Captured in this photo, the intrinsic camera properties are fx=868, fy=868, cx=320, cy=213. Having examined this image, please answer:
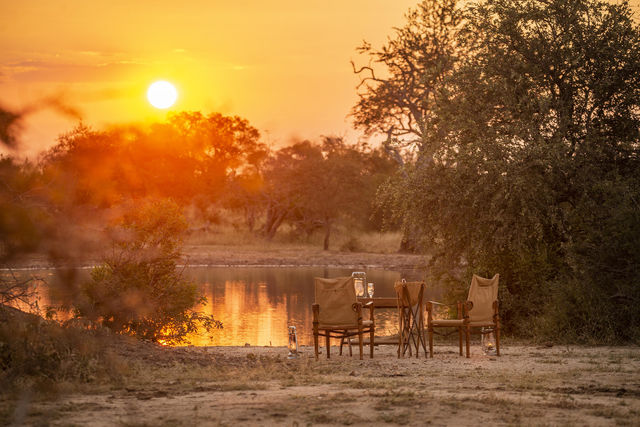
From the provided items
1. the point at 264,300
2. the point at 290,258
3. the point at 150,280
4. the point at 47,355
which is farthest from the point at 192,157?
the point at 47,355

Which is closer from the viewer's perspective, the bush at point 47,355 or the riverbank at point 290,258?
the bush at point 47,355

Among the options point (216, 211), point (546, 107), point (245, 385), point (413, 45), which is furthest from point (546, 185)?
point (216, 211)

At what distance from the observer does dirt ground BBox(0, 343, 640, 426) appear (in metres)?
7.16

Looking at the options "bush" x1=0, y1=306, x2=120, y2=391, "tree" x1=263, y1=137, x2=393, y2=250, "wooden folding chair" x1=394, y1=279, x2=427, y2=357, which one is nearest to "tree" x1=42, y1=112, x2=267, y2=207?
"tree" x1=263, y1=137, x2=393, y2=250

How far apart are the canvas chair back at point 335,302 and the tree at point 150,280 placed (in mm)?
3888

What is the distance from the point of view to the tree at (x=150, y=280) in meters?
14.3

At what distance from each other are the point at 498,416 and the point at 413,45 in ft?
94.3

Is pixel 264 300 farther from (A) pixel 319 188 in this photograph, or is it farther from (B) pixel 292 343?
(A) pixel 319 188

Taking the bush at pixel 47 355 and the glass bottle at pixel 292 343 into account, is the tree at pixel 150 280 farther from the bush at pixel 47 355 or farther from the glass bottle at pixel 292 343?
the bush at pixel 47 355

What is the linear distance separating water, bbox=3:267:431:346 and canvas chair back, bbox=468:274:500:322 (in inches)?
194

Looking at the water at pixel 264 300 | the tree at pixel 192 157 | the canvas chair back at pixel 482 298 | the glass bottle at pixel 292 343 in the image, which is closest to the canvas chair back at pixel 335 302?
the glass bottle at pixel 292 343

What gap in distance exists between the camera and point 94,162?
852 centimetres

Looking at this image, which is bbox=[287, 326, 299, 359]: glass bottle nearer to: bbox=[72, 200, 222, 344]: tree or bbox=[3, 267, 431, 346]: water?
bbox=[3, 267, 431, 346]: water

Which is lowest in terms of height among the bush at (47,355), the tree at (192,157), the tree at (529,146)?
the bush at (47,355)
